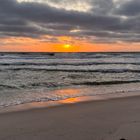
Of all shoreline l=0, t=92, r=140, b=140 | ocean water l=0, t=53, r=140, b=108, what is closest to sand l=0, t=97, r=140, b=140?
shoreline l=0, t=92, r=140, b=140

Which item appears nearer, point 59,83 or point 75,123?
point 75,123

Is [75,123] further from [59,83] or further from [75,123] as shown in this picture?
[59,83]

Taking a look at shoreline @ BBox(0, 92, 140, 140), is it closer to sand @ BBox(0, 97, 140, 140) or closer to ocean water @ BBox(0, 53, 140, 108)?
sand @ BBox(0, 97, 140, 140)

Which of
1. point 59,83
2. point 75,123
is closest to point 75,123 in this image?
point 75,123

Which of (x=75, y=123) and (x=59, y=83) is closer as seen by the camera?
(x=75, y=123)

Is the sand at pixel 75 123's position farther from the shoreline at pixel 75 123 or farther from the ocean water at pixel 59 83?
the ocean water at pixel 59 83

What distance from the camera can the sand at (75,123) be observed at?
14.0 ft

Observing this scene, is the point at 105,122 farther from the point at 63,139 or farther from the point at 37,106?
the point at 37,106

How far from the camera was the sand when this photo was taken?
14.0ft

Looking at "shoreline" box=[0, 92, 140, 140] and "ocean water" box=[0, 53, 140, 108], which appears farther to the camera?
"ocean water" box=[0, 53, 140, 108]

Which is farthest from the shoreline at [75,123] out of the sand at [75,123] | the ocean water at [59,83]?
the ocean water at [59,83]

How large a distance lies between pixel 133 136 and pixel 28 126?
2143mm

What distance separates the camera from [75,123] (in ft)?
16.5

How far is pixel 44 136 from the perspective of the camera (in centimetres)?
425
